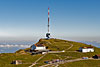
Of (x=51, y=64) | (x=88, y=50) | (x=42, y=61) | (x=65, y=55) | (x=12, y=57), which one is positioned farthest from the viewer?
(x=88, y=50)

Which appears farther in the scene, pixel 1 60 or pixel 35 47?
pixel 35 47

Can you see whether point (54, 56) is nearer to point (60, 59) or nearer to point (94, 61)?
point (60, 59)

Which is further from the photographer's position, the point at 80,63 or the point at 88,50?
the point at 88,50

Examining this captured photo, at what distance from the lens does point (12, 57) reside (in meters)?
148

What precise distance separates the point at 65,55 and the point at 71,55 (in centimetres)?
607

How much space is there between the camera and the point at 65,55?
157750mm

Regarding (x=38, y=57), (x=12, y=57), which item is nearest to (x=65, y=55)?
(x=38, y=57)

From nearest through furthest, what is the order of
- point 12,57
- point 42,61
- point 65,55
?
point 42,61, point 12,57, point 65,55

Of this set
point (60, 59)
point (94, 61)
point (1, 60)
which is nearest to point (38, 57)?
point (60, 59)

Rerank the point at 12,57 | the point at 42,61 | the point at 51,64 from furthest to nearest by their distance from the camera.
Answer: the point at 12,57 → the point at 42,61 → the point at 51,64

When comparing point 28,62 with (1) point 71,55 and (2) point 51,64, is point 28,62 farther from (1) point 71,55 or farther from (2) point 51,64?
(1) point 71,55

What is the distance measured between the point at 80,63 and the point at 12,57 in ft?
203

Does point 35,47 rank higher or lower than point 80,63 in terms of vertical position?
higher

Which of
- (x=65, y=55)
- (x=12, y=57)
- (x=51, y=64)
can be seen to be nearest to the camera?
(x=51, y=64)
